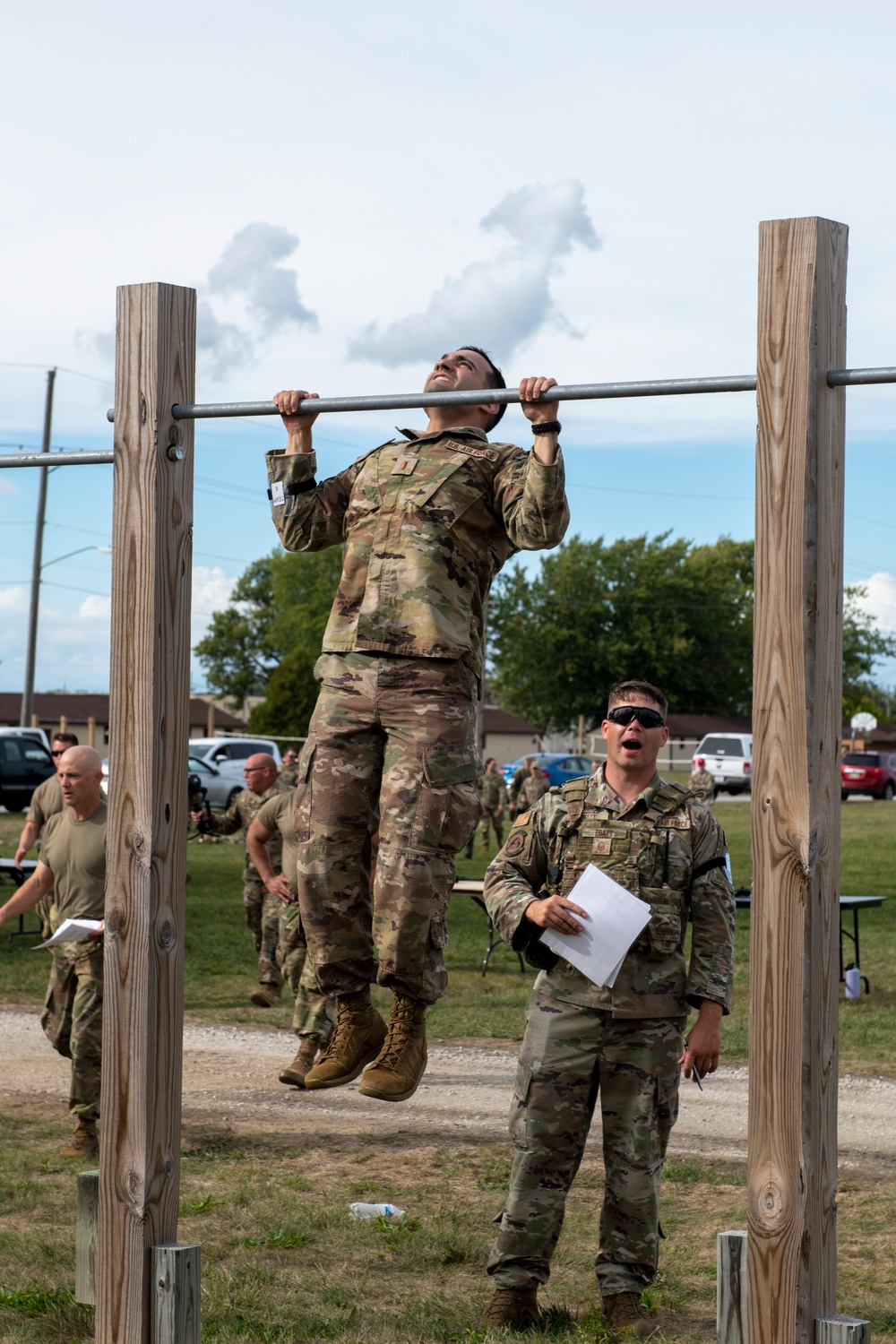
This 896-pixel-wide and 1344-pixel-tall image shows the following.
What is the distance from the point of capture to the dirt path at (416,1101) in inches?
371

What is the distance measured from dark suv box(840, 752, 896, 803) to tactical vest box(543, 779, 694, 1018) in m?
41.4

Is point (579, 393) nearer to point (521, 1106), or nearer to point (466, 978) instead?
point (521, 1106)

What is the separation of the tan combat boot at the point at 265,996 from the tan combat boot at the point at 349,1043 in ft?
30.0

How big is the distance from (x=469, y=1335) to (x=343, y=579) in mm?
3198

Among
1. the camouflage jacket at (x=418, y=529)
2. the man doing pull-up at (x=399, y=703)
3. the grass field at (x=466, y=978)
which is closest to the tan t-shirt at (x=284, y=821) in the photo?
the grass field at (x=466, y=978)

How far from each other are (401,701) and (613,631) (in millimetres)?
67330

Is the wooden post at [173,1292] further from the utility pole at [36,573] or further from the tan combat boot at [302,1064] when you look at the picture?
the utility pole at [36,573]

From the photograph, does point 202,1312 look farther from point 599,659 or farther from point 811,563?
point 599,659

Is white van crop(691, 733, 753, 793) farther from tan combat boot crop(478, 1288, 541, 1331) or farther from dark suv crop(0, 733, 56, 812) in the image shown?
tan combat boot crop(478, 1288, 541, 1331)

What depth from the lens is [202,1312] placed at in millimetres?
6344

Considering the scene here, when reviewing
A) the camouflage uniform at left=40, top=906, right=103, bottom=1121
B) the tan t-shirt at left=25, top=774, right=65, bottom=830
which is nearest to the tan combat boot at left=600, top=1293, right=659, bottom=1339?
the camouflage uniform at left=40, top=906, right=103, bottom=1121

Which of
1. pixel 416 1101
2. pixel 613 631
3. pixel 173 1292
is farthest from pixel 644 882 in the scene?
pixel 613 631

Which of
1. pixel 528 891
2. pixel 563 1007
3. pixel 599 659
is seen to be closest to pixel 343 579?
pixel 528 891

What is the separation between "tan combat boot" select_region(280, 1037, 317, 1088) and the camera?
8086 mm
